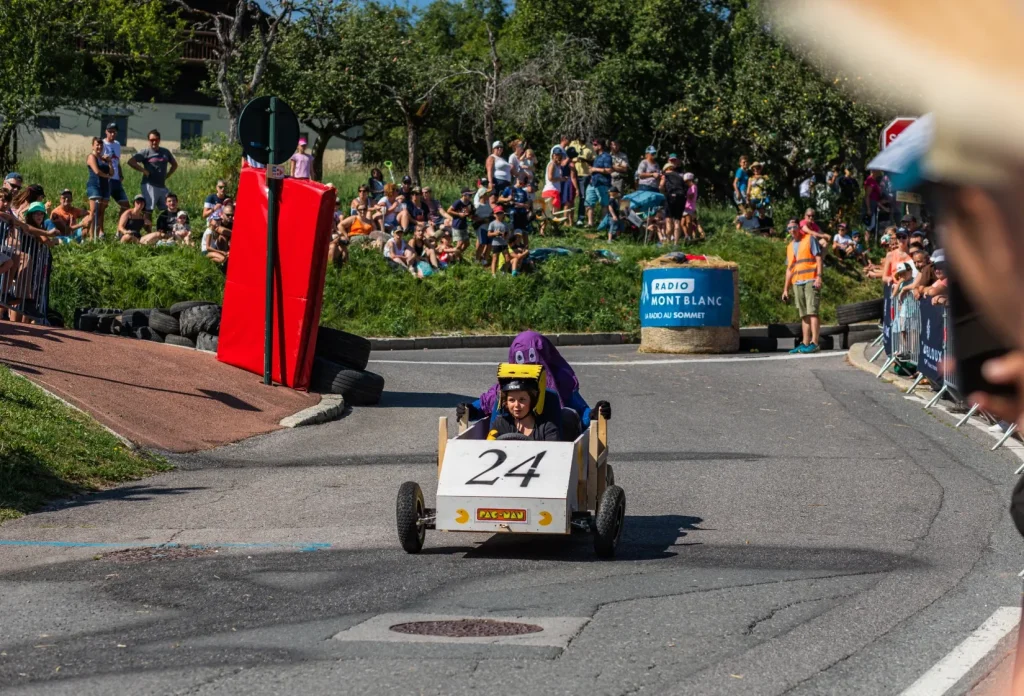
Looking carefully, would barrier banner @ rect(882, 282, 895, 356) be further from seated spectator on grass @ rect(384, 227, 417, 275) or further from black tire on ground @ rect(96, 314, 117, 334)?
black tire on ground @ rect(96, 314, 117, 334)

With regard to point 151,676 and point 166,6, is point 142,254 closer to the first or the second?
point 151,676

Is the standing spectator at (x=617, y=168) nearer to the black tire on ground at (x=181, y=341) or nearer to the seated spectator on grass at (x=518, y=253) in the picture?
the seated spectator on grass at (x=518, y=253)

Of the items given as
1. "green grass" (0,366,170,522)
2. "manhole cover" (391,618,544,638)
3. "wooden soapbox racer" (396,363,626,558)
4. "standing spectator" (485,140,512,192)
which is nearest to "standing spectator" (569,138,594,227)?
"standing spectator" (485,140,512,192)

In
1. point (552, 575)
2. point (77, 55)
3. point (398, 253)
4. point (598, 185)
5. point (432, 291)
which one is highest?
point (77, 55)

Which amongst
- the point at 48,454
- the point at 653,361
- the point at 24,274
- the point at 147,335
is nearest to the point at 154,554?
the point at 48,454

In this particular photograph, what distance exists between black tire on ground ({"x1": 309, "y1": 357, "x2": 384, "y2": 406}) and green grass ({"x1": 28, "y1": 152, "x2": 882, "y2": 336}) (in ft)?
26.3

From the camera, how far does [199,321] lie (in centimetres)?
1861

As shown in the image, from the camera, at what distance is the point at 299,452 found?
44.4 ft

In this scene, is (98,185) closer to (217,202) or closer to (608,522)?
(217,202)

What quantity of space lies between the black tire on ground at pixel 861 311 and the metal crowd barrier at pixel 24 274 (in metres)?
12.3

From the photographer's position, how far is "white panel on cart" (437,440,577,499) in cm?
898

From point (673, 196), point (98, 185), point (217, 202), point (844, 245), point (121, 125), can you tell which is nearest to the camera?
point (98, 185)

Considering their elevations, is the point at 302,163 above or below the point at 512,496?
above

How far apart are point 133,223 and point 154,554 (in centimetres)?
1860
